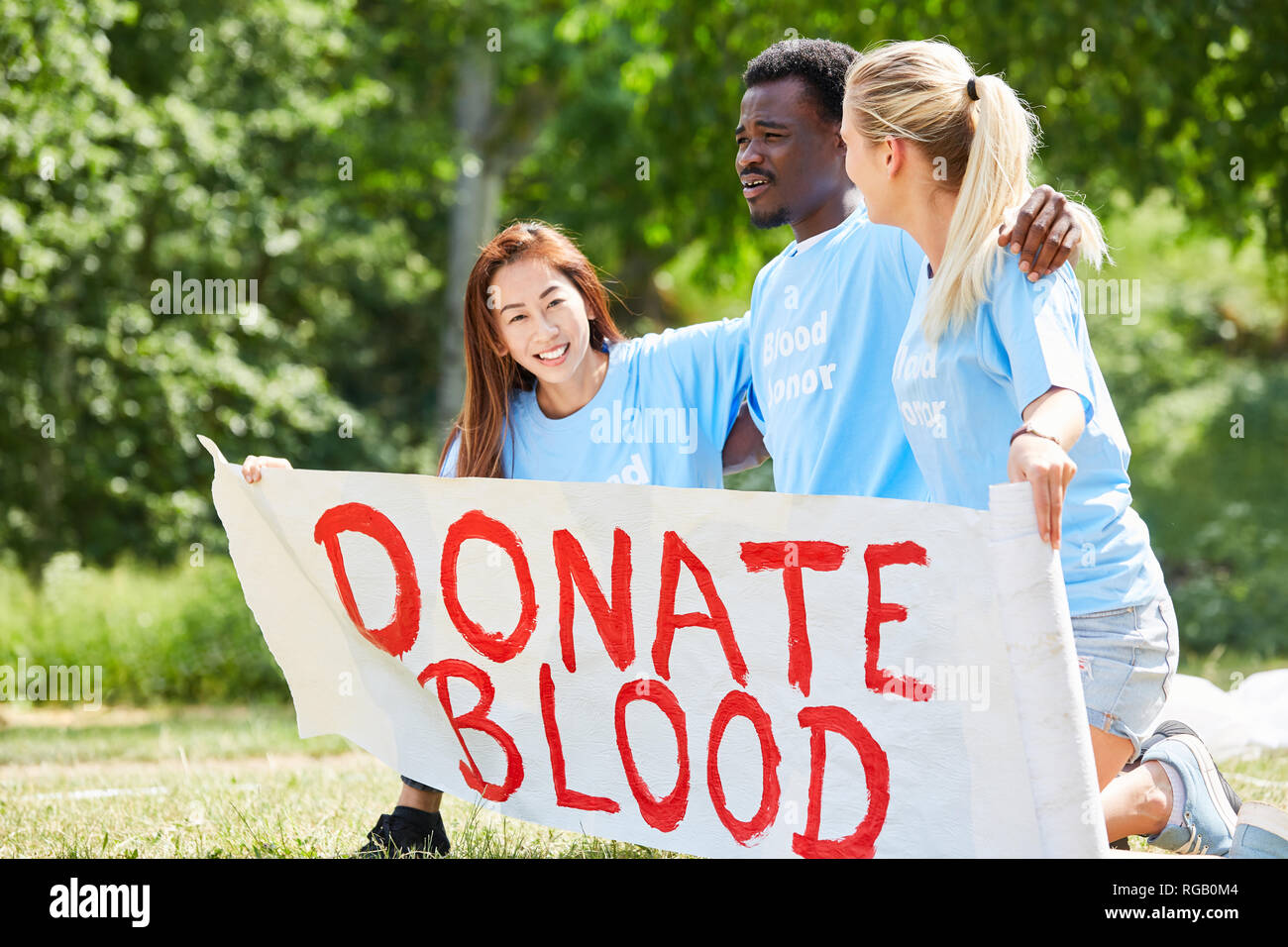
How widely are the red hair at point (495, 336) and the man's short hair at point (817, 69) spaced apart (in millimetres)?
776

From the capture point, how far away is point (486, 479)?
3.53m

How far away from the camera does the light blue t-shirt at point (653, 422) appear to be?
3.87 meters

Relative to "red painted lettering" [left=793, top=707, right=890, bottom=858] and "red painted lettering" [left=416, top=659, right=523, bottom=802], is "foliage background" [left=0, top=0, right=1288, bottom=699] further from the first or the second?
"red painted lettering" [left=793, top=707, right=890, bottom=858]

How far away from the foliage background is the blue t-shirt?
195 cm

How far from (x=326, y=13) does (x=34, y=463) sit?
523 cm

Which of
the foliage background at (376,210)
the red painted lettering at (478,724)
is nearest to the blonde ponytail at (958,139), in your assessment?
the red painted lettering at (478,724)

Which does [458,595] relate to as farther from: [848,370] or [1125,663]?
[1125,663]

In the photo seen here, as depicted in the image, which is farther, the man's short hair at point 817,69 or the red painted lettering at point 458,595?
the man's short hair at point 817,69

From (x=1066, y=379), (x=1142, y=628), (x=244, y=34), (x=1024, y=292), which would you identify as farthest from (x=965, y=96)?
(x=244, y=34)

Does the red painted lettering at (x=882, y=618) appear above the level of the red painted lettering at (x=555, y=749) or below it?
above

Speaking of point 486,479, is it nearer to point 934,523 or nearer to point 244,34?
point 934,523

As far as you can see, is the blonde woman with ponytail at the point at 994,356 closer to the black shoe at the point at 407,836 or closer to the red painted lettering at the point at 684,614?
the red painted lettering at the point at 684,614

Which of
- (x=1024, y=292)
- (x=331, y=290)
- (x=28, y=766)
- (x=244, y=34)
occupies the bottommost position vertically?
(x=28, y=766)

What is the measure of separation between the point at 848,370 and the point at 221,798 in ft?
8.95
